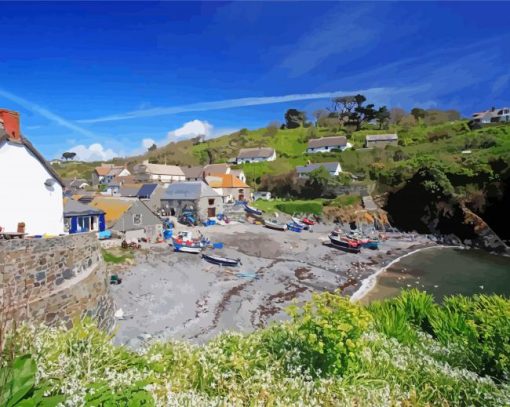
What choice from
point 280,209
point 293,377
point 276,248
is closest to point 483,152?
point 280,209

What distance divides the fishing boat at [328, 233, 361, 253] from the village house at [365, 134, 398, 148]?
57.1m

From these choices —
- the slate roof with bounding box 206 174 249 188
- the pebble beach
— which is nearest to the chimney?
the pebble beach

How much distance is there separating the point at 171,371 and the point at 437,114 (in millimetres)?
129696

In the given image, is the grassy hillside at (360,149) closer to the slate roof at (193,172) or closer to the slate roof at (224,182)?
the slate roof at (193,172)

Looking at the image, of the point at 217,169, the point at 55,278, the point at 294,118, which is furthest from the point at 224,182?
the point at 294,118

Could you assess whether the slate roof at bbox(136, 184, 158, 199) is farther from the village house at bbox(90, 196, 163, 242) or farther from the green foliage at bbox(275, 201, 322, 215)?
the green foliage at bbox(275, 201, 322, 215)

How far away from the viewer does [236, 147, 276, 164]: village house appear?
9712 centimetres

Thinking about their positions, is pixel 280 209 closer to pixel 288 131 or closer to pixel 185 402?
pixel 185 402

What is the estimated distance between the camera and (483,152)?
58719mm

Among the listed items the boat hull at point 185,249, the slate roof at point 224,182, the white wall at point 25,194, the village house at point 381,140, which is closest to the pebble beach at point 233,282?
the boat hull at point 185,249

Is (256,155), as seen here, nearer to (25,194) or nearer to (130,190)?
(130,190)

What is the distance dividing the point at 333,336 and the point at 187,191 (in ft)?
159

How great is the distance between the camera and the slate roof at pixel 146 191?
52.6 m

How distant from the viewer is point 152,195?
173ft
